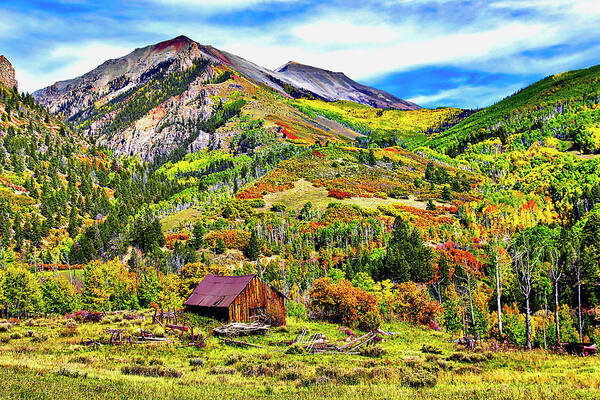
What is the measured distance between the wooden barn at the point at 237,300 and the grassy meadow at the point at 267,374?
12.2m

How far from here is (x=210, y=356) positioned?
27109 millimetres

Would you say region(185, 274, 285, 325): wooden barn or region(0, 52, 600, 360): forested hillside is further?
region(0, 52, 600, 360): forested hillside

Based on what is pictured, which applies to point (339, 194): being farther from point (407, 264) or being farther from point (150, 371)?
point (150, 371)

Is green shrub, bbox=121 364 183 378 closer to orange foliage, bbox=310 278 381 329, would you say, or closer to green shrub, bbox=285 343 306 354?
green shrub, bbox=285 343 306 354

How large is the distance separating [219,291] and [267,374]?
89.1 feet

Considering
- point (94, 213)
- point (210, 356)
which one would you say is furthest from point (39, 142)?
point (210, 356)

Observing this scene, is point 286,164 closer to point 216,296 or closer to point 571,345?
point 216,296

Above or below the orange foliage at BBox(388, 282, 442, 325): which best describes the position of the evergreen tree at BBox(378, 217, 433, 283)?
above

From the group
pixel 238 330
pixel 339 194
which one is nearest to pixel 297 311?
pixel 238 330

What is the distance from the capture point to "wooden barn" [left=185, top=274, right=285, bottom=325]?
4381 centimetres

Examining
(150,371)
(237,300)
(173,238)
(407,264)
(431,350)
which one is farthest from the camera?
(173,238)

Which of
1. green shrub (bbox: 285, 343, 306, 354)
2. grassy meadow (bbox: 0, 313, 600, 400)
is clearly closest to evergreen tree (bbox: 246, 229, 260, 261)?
grassy meadow (bbox: 0, 313, 600, 400)

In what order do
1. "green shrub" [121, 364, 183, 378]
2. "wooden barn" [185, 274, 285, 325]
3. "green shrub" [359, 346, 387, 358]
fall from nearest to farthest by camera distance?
"green shrub" [121, 364, 183, 378]
"green shrub" [359, 346, 387, 358]
"wooden barn" [185, 274, 285, 325]

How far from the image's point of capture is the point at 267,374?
20.5m
